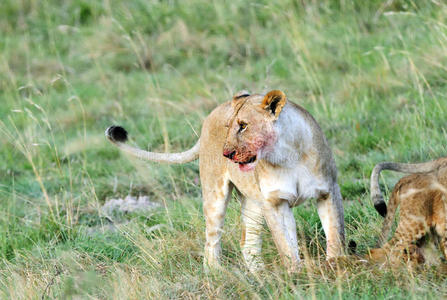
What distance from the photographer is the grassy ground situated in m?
3.72

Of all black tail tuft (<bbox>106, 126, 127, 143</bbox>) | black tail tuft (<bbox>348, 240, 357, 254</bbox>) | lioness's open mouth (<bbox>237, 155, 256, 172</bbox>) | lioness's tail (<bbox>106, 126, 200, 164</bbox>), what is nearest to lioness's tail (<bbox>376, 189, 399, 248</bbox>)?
black tail tuft (<bbox>348, 240, 357, 254</bbox>)

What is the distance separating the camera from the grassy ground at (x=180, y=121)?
3.72 m

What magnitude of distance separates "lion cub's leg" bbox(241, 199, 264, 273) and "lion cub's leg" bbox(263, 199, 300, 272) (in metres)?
0.19

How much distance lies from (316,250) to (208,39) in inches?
202

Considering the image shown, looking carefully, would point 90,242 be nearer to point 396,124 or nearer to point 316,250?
point 316,250

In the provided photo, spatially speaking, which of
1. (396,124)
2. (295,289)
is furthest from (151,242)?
(396,124)

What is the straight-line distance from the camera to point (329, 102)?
6.67 m

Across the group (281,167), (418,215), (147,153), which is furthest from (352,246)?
(147,153)

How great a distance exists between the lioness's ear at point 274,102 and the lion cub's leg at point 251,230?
57 cm

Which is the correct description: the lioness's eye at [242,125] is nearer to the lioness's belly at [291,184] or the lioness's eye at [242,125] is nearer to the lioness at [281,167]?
the lioness at [281,167]

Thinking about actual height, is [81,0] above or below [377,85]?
below

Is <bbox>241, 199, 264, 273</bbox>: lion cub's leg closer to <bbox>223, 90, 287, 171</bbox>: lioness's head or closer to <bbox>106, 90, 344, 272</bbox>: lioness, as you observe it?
<bbox>106, 90, 344, 272</bbox>: lioness

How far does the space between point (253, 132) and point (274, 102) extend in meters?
0.18

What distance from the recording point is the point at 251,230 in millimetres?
4172
